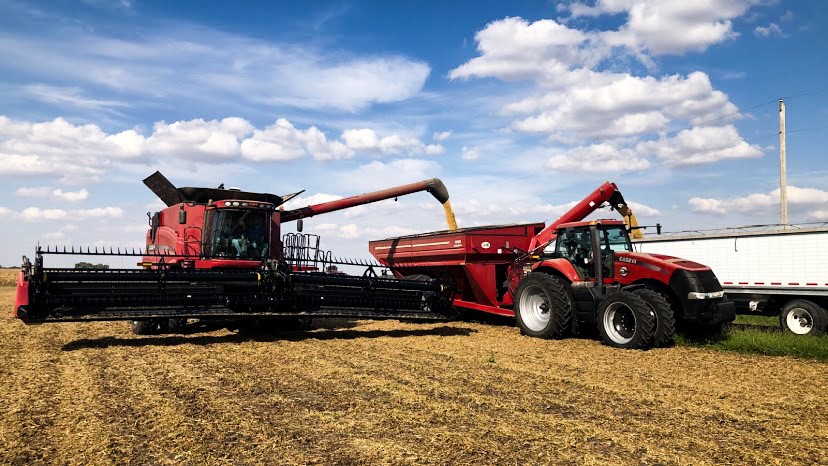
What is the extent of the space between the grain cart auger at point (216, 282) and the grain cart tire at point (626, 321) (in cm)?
332


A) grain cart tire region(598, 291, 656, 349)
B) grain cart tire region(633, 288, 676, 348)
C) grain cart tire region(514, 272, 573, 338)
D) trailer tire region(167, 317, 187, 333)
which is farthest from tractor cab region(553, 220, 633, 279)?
trailer tire region(167, 317, 187, 333)

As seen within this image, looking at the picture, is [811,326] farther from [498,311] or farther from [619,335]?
[498,311]

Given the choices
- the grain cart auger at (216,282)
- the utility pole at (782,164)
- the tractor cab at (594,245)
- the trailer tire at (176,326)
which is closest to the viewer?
the grain cart auger at (216,282)

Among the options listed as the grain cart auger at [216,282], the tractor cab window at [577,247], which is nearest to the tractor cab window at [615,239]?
the tractor cab window at [577,247]

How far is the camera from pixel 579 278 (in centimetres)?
1102

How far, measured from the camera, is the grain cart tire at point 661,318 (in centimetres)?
950

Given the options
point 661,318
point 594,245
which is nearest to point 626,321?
point 661,318

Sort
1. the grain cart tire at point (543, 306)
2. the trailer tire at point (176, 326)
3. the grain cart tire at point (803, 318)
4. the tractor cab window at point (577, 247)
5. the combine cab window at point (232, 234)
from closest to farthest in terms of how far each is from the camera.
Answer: the grain cart tire at point (543, 306), the tractor cab window at point (577, 247), the trailer tire at point (176, 326), the combine cab window at point (232, 234), the grain cart tire at point (803, 318)

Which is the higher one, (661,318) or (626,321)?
(661,318)

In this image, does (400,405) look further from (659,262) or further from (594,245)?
(594,245)

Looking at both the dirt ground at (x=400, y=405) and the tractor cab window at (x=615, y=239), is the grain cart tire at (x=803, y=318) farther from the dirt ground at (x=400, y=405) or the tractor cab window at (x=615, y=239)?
the tractor cab window at (x=615, y=239)

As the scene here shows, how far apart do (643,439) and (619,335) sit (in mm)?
5513

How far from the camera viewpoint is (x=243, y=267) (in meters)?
11.9

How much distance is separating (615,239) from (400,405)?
261 inches
